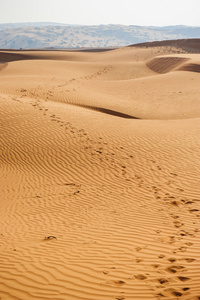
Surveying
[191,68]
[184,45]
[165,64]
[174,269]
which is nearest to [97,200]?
[174,269]

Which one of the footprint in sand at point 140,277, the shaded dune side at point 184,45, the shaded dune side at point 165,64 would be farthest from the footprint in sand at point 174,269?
the shaded dune side at point 184,45

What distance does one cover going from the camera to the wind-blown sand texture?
3955 mm

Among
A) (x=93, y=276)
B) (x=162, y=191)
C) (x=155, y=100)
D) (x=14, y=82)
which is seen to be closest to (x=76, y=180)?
(x=162, y=191)

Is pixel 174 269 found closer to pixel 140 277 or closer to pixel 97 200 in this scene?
pixel 140 277

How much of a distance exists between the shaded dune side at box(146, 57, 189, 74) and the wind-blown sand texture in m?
14.1

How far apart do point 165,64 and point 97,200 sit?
28.6 m

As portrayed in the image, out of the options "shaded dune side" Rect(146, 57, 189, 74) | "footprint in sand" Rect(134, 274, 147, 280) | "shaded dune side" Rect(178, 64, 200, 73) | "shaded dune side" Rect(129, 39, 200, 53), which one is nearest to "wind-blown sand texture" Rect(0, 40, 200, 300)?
"footprint in sand" Rect(134, 274, 147, 280)

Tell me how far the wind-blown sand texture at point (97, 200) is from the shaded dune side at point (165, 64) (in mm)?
14070

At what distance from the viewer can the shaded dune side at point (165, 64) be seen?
31.5 metres

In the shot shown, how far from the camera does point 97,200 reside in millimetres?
7559

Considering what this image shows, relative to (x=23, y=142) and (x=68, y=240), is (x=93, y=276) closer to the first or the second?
(x=68, y=240)

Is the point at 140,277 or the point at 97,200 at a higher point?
the point at 97,200

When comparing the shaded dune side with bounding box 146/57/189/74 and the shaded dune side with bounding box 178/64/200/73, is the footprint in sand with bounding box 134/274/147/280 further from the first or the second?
the shaded dune side with bounding box 146/57/189/74

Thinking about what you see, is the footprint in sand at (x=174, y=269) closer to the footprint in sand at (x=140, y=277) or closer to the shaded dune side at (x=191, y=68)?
the footprint in sand at (x=140, y=277)
